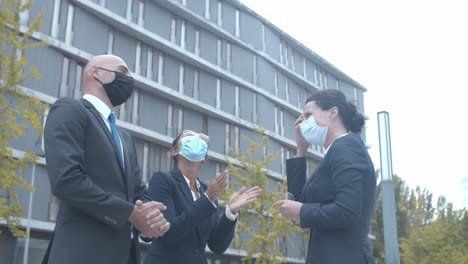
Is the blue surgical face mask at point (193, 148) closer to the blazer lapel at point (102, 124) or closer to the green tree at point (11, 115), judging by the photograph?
the blazer lapel at point (102, 124)

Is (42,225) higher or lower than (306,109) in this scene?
higher

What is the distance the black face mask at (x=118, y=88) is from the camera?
3.26m

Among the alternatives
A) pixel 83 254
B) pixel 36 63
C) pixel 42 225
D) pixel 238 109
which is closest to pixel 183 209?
pixel 83 254

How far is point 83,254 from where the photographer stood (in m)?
2.67

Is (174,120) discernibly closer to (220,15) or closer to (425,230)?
(220,15)

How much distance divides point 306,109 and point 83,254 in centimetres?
189

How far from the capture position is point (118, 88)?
3.28 m

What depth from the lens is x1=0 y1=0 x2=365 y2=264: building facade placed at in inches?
901

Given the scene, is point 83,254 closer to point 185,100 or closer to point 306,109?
point 306,109

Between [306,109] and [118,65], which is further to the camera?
[306,109]

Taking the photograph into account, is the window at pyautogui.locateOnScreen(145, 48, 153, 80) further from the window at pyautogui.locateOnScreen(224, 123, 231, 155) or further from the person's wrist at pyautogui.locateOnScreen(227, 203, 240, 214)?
the person's wrist at pyautogui.locateOnScreen(227, 203, 240, 214)

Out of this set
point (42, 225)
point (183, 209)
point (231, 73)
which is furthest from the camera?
point (231, 73)

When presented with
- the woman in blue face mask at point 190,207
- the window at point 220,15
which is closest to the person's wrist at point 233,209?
the woman in blue face mask at point 190,207

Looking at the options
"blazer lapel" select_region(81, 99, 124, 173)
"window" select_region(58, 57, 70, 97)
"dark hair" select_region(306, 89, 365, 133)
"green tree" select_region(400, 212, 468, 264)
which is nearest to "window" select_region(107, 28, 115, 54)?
"window" select_region(58, 57, 70, 97)
